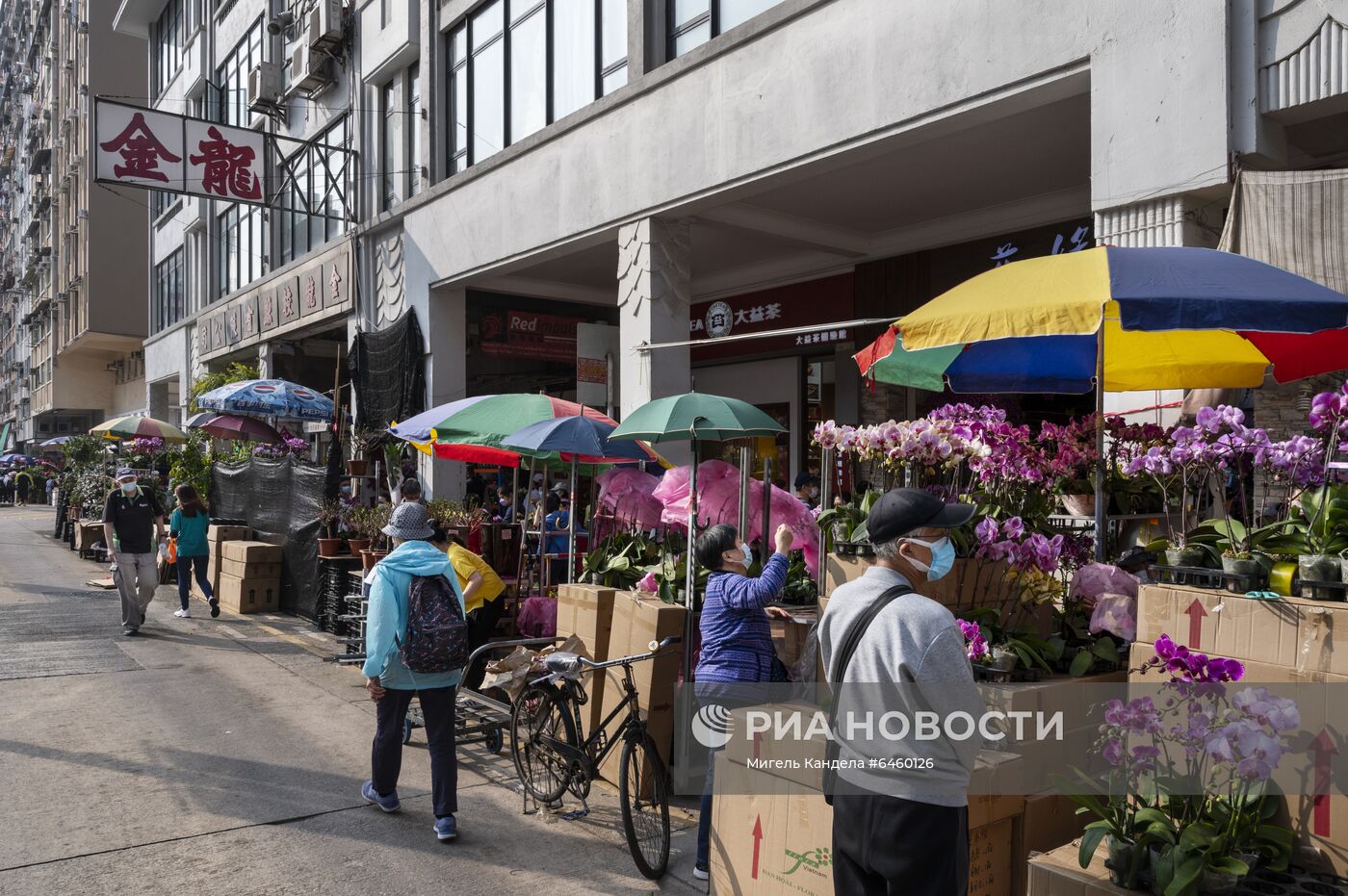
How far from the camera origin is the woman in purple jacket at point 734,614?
4.93m

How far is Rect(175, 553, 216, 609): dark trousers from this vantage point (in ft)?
42.0

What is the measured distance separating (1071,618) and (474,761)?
13.8ft

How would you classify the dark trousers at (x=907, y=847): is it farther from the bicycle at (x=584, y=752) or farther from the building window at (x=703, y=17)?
the building window at (x=703, y=17)

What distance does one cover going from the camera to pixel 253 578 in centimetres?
1325

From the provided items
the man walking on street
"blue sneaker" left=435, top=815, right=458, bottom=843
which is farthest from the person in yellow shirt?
the man walking on street

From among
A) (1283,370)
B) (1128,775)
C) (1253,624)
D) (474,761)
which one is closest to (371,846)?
(474,761)

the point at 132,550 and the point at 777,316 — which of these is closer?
the point at 132,550

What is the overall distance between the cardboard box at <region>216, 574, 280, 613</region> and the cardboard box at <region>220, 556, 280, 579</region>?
0.05 meters

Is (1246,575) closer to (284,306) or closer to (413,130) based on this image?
(413,130)

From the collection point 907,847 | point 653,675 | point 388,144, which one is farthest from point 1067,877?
point 388,144

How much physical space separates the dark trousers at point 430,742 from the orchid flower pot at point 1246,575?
155 inches

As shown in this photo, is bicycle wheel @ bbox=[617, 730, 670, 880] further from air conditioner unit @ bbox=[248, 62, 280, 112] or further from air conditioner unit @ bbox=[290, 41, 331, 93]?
air conditioner unit @ bbox=[248, 62, 280, 112]

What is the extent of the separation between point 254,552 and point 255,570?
242 millimetres

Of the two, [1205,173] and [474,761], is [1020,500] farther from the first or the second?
[474,761]
